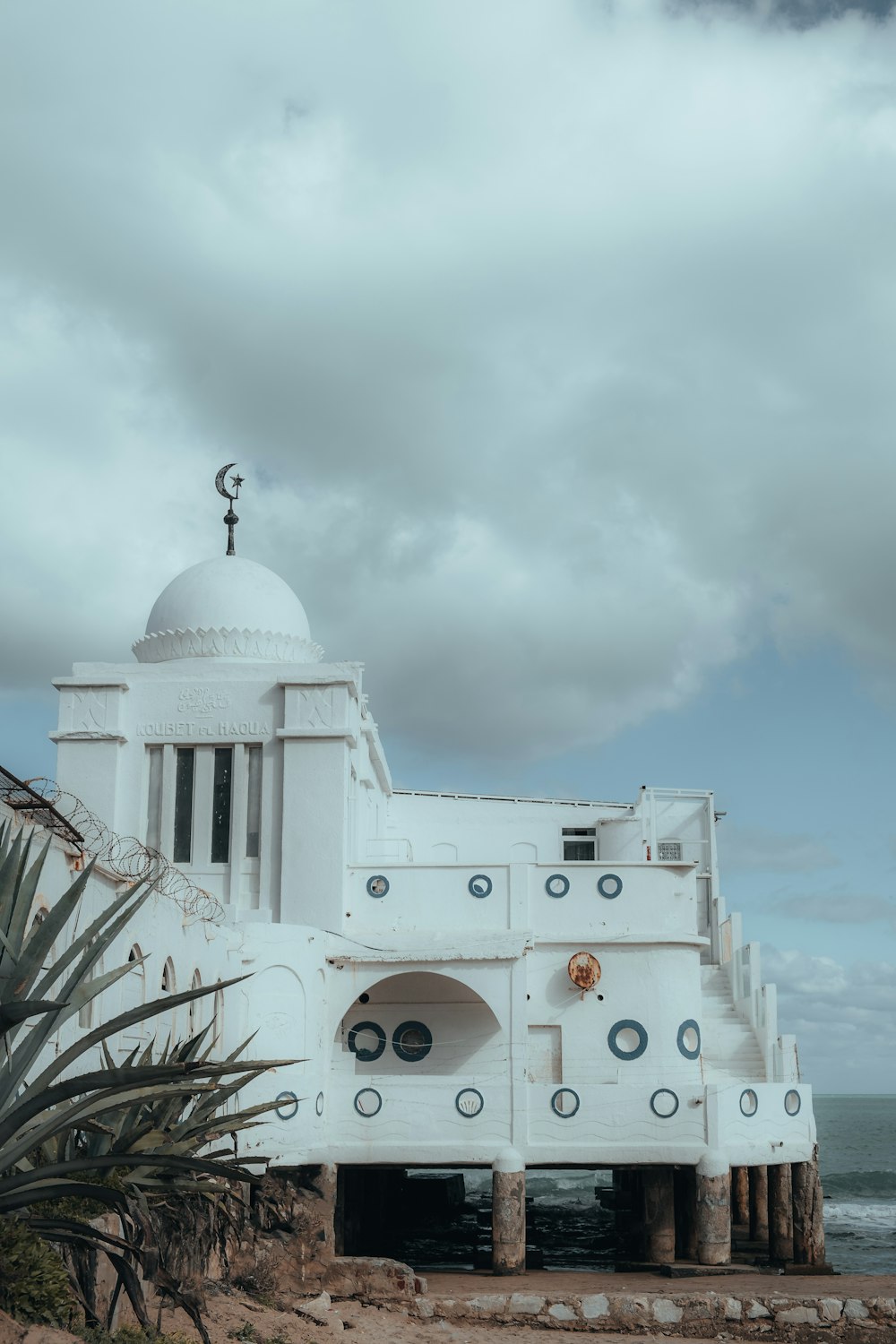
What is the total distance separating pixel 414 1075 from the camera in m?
27.7

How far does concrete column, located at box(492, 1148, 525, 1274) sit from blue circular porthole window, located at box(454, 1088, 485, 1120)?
3.06ft

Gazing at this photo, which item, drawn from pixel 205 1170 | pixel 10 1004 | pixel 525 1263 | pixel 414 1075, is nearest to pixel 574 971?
pixel 414 1075

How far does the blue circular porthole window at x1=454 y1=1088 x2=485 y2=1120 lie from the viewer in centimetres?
2656

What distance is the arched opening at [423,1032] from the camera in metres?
29.2

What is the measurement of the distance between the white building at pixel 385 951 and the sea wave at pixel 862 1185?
3188cm

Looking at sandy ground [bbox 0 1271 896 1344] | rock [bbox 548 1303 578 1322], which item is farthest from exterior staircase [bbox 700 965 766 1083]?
rock [bbox 548 1303 578 1322]

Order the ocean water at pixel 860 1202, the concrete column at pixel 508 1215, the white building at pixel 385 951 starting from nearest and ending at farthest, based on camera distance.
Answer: the concrete column at pixel 508 1215, the white building at pixel 385 951, the ocean water at pixel 860 1202

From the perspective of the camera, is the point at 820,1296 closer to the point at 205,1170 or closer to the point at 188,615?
the point at 205,1170

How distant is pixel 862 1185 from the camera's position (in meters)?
64.8

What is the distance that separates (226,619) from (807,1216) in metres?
18.3

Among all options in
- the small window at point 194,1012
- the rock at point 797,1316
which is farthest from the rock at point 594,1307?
the small window at point 194,1012

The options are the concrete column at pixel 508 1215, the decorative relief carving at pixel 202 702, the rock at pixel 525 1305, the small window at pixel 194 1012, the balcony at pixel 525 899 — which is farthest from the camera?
the decorative relief carving at pixel 202 702

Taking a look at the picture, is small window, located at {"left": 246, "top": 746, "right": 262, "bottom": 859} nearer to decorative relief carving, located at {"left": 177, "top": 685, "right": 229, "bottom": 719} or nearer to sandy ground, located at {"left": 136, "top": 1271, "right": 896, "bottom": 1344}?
decorative relief carving, located at {"left": 177, "top": 685, "right": 229, "bottom": 719}

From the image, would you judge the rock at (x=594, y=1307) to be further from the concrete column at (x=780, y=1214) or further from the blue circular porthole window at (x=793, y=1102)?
the blue circular porthole window at (x=793, y=1102)
